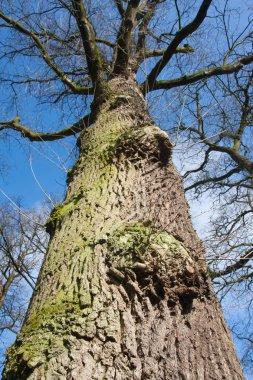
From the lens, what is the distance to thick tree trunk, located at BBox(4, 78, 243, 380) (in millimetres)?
1215

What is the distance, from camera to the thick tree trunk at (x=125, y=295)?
121 centimetres

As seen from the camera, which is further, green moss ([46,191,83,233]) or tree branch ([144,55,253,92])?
tree branch ([144,55,253,92])

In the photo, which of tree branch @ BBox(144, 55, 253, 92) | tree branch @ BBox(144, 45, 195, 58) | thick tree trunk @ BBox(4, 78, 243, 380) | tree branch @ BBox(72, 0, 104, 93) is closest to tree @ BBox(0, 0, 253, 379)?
thick tree trunk @ BBox(4, 78, 243, 380)

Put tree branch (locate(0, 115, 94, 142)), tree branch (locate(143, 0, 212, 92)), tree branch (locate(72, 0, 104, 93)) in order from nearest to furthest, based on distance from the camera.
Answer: tree branch (locate(143, 0, 212, 92)) → tree branch (locate(72, 0, 104, 93)) → tree branch (locate(0, 115, 94, 142))

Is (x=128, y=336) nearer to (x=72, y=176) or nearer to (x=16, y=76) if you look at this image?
(x=72, y=176)

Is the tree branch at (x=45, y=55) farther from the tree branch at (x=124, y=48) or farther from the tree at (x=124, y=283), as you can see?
the tree at (x=124, y=283)

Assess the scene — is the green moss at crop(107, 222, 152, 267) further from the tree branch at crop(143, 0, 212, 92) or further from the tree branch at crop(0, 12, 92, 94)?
the tree branch at crop(0, 12, 92, 94)

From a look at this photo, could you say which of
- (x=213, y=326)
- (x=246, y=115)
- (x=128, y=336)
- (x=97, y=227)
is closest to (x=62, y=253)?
(x=97, y=227)

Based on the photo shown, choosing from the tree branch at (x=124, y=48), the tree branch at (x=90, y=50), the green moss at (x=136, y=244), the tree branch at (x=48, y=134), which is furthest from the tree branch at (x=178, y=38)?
the green moss at (x=136, y=244)

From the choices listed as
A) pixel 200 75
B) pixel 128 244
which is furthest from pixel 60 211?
pixel 200 75

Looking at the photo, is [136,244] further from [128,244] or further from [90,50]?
[90,50]

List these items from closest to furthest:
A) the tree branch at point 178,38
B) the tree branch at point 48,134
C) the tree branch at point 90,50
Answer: the tree branch at point 178,38
the tree branch at point 90,50
the tree branch at point 48,134

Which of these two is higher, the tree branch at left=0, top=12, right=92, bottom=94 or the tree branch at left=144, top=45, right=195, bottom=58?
the tree branch at left=144, top=45, right=195, bottom=58

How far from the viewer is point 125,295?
1.43 metres
